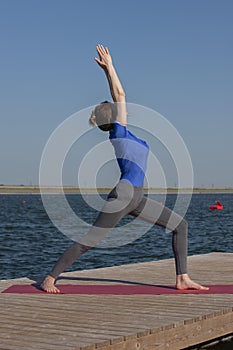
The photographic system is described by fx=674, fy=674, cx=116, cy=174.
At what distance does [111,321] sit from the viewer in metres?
6.66

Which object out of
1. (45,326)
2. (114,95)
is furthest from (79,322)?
(114,95)

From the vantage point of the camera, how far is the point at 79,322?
6.63 meters

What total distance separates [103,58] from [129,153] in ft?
3.81

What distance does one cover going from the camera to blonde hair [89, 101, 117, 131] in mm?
7832

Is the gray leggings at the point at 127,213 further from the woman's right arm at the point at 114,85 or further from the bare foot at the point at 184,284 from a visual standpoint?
the woman's right arm at the point at 114,85

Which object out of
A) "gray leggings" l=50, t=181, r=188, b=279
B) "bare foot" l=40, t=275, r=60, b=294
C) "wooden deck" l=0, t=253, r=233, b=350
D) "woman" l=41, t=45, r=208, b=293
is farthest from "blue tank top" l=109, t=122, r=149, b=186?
"bare foot" l=40, t=275, r=60, b=294

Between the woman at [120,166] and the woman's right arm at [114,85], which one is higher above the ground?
the woman's right arm at [114,85]

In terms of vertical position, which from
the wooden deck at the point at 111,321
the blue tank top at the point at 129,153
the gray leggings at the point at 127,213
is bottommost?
the wooden deck at the point at 111,321

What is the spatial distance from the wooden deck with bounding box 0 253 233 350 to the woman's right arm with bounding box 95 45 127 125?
7.04 ft

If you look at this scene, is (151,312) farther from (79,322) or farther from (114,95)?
(114,95)

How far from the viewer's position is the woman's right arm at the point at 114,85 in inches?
308

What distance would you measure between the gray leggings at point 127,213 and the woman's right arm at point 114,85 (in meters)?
0.79

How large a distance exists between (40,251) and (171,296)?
1767 cm

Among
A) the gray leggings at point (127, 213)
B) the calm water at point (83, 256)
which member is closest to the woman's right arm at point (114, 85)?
the gray leggings at point (127, 213)
